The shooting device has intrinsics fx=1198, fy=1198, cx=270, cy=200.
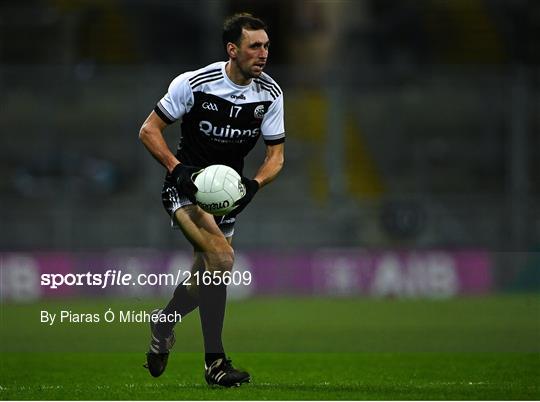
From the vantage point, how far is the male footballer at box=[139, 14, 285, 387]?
26.6ft

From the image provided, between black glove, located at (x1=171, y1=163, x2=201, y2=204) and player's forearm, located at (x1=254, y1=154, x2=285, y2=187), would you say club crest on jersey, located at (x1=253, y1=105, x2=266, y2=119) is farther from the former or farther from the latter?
black glove, located at (x1=171, y1=163, x2=201, y2=204)

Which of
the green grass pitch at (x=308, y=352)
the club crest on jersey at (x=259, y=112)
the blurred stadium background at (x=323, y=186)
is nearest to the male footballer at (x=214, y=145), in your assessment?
the club crest on jersey at (x=259, y=112)

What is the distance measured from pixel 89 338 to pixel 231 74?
5.74m

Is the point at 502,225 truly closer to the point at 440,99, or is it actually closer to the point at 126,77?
the point at 440,99

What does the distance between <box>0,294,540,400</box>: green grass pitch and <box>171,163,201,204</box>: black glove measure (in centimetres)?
131

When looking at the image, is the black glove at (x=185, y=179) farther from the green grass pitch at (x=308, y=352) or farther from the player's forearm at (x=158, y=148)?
the green grass pitch at (x=308, y=352)

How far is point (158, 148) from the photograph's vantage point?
8234mm

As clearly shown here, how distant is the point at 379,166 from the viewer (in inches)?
858

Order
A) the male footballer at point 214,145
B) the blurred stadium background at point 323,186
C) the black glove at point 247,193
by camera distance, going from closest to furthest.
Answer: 1. the black glove at point 247,193
2. the male footballer at point 214,145
3. the blurred stadium background at point 323,186

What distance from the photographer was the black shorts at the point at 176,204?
8.34 metres

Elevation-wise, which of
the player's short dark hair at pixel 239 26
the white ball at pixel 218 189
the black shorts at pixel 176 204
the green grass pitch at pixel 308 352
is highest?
the player's short dark hair at pixel 239 26

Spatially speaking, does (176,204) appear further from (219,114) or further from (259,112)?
(259,112)

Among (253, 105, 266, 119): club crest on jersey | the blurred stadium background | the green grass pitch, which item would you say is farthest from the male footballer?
the blurred stadium background

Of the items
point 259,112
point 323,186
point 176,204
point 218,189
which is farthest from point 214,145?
point 323,186
